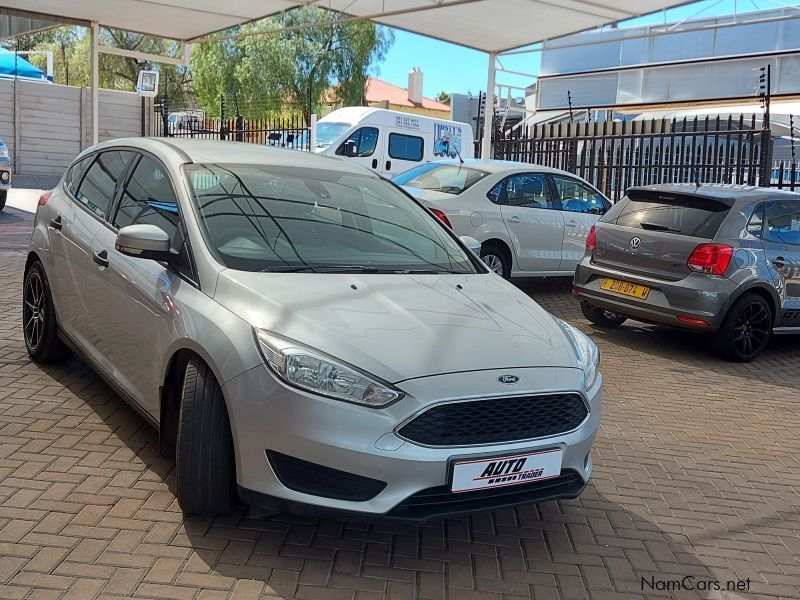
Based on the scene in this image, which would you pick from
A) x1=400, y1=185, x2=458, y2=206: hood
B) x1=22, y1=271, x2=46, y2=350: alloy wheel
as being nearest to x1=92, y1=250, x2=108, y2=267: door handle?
x1=22, y1=271, x2=46, y2=350: alloy wheel

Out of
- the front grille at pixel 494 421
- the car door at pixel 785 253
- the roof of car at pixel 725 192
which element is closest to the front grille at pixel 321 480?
the front grille at pixel 494 421

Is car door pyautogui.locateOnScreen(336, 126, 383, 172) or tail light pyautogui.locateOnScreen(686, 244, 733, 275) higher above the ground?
car door pyautogui.locateOnScreen(336, 126, 383, 172)

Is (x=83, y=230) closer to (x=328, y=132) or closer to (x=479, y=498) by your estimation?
(x=479, y=498)

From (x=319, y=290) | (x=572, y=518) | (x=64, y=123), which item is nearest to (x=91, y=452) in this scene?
(x=319, y=290)

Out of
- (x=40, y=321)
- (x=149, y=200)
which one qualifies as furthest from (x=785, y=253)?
(x=40, y=321)

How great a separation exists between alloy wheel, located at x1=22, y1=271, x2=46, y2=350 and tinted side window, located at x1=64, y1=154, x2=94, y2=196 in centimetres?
64

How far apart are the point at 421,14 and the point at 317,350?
12730 millimetres

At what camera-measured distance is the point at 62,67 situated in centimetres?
4541

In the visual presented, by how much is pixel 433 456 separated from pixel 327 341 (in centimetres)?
59

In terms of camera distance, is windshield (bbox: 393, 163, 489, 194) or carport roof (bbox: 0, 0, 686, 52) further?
carport roof (bbox: 0, 0, 686, 52)

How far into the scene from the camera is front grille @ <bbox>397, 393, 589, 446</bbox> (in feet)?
10.1

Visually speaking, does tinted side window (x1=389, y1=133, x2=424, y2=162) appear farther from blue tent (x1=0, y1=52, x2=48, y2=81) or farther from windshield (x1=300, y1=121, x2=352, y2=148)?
blue tent (x1=0, y1=52, x2=48, y2=81)

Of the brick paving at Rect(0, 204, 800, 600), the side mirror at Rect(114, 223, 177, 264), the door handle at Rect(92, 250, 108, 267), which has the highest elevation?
the side mirror at Rect(114, 223, 177, 264)

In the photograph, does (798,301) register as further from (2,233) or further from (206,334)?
(2,233)
